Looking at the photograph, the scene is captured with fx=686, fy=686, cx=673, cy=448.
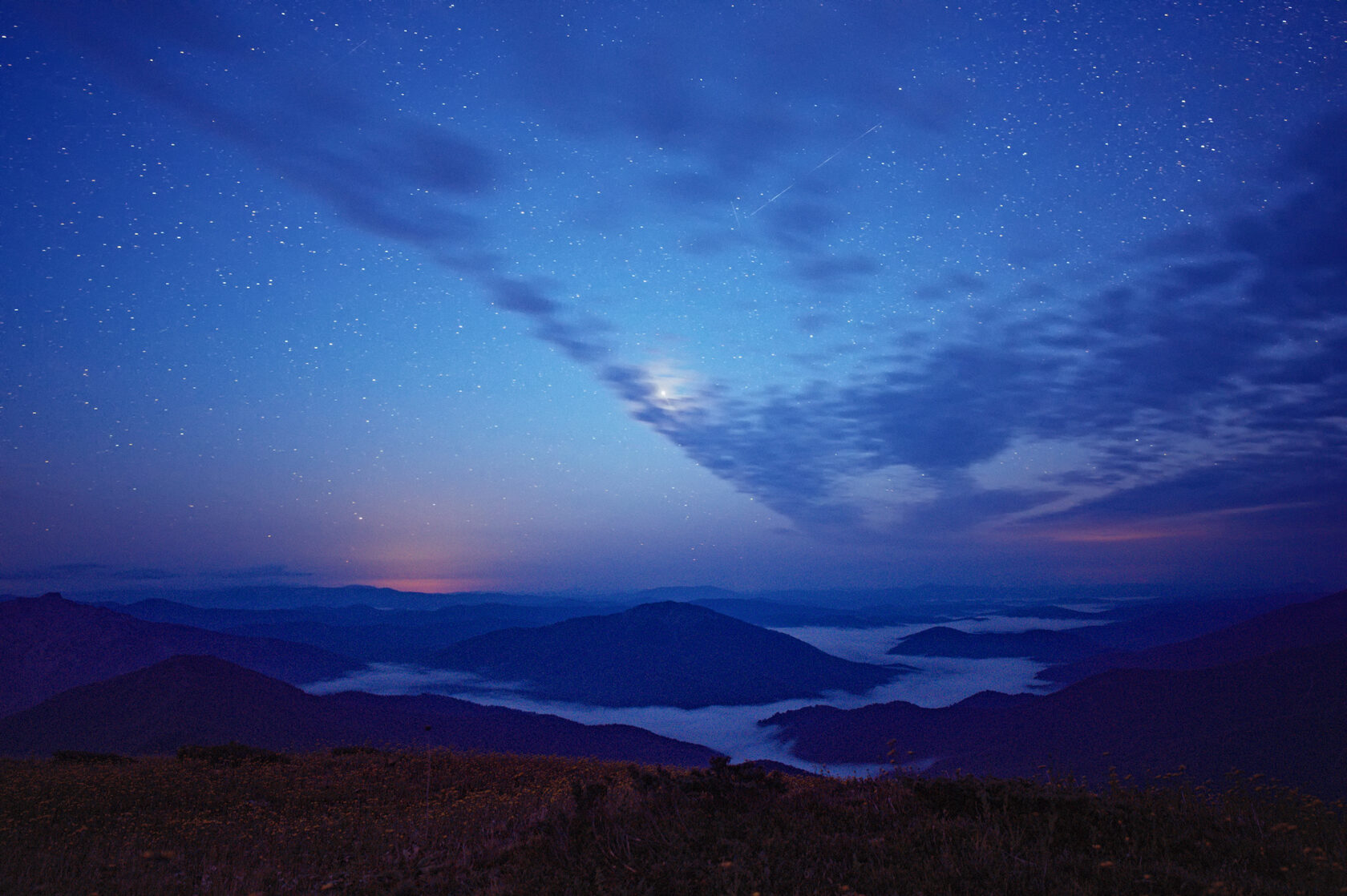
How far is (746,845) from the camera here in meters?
7.00

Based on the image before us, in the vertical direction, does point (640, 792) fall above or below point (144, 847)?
above

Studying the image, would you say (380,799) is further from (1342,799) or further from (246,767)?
(1342,799)

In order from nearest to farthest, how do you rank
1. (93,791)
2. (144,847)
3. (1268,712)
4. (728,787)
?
1. (728,787)
2. (144,847)
3. (93,791)
4. (1268,712)

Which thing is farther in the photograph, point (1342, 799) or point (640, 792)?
point (640, 792)

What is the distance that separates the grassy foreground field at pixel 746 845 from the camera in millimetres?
6266

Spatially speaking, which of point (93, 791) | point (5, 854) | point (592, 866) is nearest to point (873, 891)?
point (592, 866)

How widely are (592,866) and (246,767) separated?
17839 mm

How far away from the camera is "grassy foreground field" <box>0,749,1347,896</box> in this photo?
627 centimetres

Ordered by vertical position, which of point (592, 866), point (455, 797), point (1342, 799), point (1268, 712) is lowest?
point (1268, 712)

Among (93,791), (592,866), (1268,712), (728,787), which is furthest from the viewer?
(1268,712)

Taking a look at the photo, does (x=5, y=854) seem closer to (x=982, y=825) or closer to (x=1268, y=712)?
(x=982, y=825)

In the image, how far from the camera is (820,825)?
→ 7863 mm

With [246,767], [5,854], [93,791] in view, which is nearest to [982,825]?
[5,854]

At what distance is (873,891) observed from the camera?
609cm
